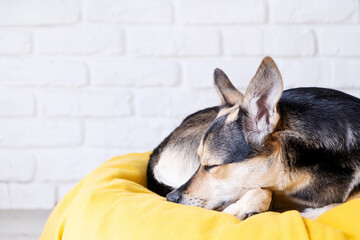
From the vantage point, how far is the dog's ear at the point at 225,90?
5.29 ft

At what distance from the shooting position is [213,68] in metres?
2.28

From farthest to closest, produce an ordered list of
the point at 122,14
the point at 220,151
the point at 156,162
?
the point at 122,14, the point at 156,162, the point at 220,151

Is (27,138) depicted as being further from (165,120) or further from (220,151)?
(220,151)

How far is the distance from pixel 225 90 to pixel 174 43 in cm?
71

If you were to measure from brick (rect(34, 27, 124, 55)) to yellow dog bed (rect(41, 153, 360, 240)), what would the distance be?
101 cm

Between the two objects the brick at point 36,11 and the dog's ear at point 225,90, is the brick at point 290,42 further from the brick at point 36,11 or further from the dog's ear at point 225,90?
the brick at point 36,11

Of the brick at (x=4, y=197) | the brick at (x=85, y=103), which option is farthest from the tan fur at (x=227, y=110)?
the brick at (x=4, y=197)

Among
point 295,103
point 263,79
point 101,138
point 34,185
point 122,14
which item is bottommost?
point 34,185

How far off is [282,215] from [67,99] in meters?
1.51

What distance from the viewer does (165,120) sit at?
2303 millimetres

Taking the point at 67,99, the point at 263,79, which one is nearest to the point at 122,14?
the point at 67,99

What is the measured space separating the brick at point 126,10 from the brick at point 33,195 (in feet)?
3.05

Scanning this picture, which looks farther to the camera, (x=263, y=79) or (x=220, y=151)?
(x=220, y=151)

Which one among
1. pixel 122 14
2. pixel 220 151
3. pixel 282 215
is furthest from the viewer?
pixel 122 14
